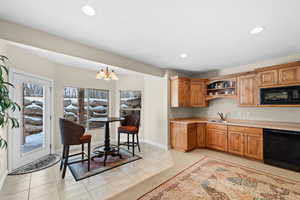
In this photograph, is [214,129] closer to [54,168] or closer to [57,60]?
[54,168]

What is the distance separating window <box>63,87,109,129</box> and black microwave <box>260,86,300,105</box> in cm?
478

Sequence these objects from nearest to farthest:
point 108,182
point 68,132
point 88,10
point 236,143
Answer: point 88,10 → point 108,182 → point 68,132 → point 236,143

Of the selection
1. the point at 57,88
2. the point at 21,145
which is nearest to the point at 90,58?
the point at 57,88

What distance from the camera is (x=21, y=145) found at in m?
2.93

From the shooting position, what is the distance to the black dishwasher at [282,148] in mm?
2705

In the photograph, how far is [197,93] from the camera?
4520mm

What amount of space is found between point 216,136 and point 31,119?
5018mm

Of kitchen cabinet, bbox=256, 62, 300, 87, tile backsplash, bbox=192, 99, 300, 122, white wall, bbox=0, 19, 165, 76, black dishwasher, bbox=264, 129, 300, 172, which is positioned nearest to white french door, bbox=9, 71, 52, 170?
white wall, bbox=0, 19, 165, 76

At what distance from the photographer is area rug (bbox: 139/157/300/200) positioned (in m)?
2.02

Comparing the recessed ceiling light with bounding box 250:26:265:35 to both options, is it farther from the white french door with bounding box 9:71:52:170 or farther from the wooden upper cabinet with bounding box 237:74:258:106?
the white french door with bounding box 9:71:52:170

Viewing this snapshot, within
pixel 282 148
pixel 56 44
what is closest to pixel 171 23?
pixel 56 44

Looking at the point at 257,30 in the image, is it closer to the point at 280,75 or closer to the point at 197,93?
the point at 280,75

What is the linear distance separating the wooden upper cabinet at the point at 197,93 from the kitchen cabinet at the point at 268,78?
1.48m

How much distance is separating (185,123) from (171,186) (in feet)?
6.33
